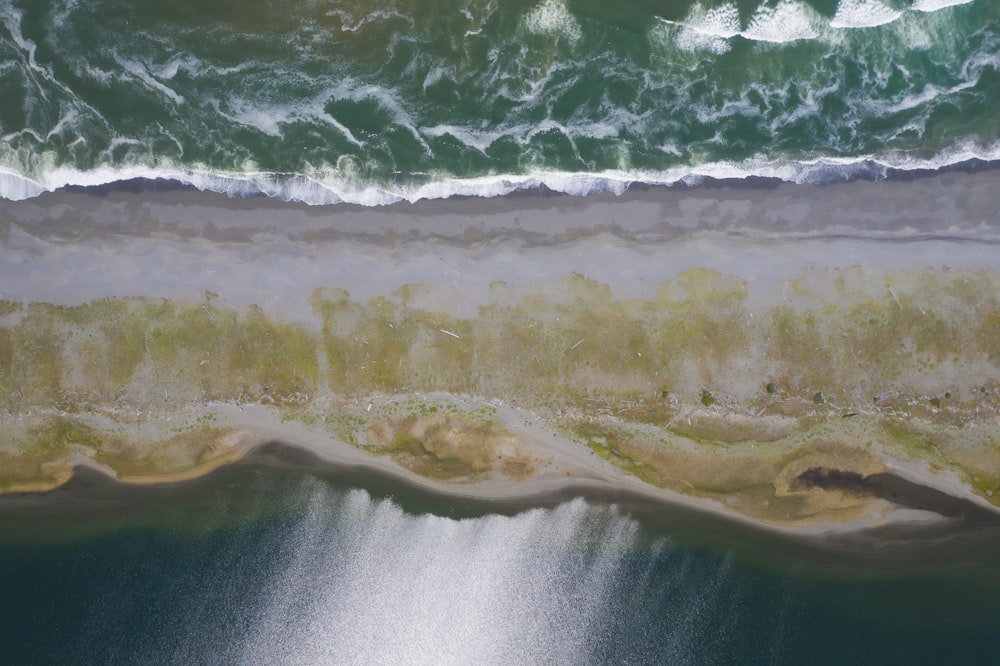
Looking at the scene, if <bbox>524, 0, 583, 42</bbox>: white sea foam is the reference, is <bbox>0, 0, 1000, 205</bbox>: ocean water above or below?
below

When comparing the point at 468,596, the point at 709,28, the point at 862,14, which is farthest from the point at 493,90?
the point at 468,596

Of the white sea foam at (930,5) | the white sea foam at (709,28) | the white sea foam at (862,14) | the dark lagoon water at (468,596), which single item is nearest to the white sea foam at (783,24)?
the white sea foam at (709,28)

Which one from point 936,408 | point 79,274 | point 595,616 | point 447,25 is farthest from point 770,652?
point 79,274

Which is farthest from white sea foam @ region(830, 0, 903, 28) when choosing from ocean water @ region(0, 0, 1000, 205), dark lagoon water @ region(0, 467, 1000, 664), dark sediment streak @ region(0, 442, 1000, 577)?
dark lagoon water @ region(0, 467, 1000, 664)

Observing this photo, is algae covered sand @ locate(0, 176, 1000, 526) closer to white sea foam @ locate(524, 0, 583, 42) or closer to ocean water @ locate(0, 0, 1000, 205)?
ocean water @ locate(0, 0, 1000, 205)

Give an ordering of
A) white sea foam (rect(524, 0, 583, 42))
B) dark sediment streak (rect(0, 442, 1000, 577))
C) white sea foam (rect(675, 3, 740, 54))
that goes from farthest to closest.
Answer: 1. white sea foam (rect(675, 3, 740, 54))
2. white sea foam (rect(524, 0, 583, 42))
3. dark sediment streak (rect(0, 442, 1000, 577))

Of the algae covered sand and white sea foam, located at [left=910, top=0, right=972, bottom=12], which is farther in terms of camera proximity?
white sea foam, located at [left=910, top=0, right=972, bottom=12]
